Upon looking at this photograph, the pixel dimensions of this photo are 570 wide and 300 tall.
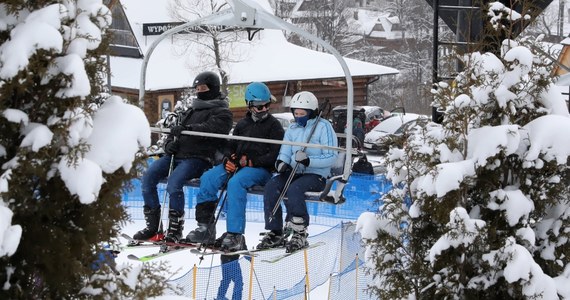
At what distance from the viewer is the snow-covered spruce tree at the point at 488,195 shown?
5.47 meters

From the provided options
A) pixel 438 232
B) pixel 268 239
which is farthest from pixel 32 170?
pixel 268 239

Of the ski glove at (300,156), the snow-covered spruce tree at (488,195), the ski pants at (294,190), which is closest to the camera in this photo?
the snow-covered spruce tree at (488,195)

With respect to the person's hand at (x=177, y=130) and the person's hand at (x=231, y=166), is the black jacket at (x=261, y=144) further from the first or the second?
the person's hand at (x=177, y=130)

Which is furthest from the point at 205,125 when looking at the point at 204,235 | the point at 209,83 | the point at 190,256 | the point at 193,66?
the point at 193,66

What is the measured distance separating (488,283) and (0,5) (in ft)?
9.39

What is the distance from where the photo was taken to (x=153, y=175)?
1019 cm

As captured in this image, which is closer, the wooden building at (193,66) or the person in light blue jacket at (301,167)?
the person in light blue jacket at (301,167)

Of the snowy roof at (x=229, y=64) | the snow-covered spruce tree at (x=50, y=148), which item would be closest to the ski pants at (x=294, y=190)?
the snow-covered spruce tree at (x=50, y=148)

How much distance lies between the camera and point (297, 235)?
9.61m

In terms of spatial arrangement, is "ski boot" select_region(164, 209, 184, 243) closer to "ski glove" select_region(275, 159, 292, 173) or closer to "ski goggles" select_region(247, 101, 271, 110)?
"ski glove" select_region(275, 159, 292, 173)

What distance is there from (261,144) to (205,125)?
55 cm

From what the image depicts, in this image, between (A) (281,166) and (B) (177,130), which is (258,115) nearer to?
(A) (281,166)

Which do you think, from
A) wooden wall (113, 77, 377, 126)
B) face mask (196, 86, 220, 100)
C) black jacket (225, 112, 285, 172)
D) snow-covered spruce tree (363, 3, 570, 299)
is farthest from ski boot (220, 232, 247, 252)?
wooden wall (113, 77, 377, 126)

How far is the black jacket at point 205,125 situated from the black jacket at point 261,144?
0.17 meters
